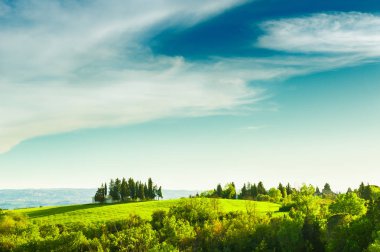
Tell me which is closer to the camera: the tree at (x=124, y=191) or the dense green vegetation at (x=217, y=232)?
the dense green vegetation at (x=217, y=232)

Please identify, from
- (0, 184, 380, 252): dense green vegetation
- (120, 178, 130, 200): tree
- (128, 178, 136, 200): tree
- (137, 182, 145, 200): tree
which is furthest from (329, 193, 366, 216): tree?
(128, 178, 136, 200): tree

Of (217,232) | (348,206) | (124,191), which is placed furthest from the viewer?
(124,191)

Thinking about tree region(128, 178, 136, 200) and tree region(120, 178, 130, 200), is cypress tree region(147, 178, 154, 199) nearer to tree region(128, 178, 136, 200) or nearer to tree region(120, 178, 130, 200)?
tree region(128, 178, 136, 200)

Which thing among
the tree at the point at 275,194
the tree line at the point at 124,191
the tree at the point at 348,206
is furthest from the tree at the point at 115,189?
the tree at the point at 348,206

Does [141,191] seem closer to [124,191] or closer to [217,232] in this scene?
[124,191]

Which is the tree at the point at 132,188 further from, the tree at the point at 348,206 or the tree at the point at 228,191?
the tree at the point at 348,206

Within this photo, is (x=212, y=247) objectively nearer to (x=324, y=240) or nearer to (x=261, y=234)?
(x=261, y=234)

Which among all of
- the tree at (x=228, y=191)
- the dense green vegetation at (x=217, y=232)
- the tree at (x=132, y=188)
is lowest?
the dense green vegetation at (x=217, y=232)

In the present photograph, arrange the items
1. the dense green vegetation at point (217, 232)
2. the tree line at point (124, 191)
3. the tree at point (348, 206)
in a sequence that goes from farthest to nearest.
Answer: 1. the tree line at point (124, 191)
2. the tree at point (348, 206)
3. the dense green vegetation at point (217, 232)

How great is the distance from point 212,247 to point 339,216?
2174 centimetres

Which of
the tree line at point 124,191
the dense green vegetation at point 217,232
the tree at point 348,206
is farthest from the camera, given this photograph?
the tree line at point 124,191

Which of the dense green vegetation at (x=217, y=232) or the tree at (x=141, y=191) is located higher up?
the tree at (x=141, y=191)

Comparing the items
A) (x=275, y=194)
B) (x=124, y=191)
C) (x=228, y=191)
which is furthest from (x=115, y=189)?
(x=275, y=194)

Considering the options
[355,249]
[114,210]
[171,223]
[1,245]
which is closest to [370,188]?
[114,210]
